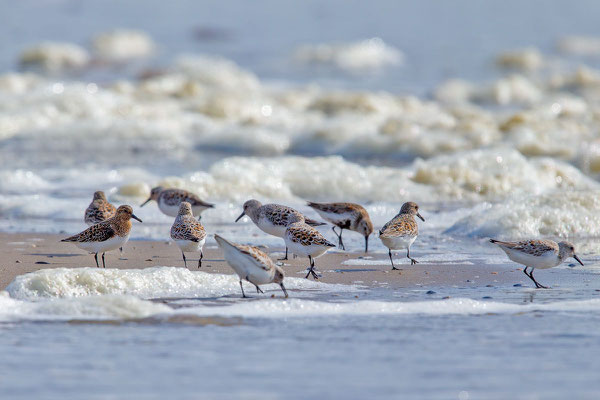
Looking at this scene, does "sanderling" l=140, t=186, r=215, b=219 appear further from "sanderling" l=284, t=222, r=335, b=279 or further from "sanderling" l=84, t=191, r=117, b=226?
"sanderling" l=284, t=222, r=335, b=279

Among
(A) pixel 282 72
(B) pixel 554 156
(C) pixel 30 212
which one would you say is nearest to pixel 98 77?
(A) pixel 282 72

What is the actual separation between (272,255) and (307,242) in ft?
3.92

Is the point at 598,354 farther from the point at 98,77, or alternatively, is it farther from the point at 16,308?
the point at 98,77

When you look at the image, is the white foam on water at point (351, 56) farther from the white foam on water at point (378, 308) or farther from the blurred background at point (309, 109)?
the white foam on water at point (378, 308)

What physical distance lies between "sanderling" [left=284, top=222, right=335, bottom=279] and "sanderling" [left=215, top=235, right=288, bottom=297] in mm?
865

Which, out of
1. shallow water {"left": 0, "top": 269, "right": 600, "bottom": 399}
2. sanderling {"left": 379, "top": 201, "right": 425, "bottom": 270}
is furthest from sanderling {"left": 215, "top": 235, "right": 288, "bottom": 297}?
sanderling {"left": 379, "top": 201, "right": 425, "bottom": 270}

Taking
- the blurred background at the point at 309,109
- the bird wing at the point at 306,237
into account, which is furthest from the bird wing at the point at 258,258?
the blurred background at the point at 309,109

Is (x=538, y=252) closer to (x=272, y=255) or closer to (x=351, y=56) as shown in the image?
(x=272, y=255)

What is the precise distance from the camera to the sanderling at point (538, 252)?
7516 millimetres

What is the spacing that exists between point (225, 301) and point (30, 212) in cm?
473

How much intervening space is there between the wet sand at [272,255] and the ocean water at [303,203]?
10.1 inches

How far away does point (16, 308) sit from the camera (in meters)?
6.46

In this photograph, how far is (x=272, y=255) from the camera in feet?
29.3

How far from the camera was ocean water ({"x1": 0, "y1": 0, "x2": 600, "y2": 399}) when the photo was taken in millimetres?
5258
